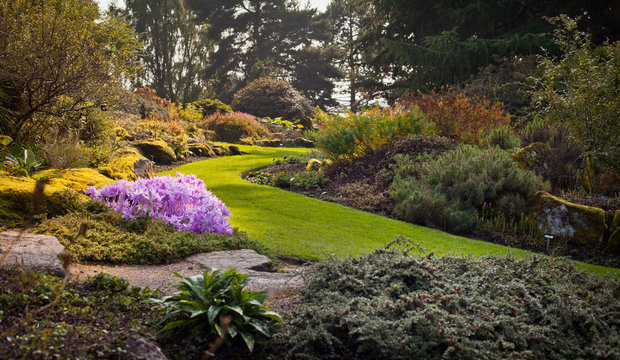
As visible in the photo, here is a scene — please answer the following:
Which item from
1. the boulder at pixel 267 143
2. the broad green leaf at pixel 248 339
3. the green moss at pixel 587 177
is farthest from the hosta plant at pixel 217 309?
the boulder at pixel 267 143

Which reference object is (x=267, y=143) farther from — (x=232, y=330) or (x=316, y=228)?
(x=232, y=330)

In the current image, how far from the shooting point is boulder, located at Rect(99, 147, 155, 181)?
6.95m

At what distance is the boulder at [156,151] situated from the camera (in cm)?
1194

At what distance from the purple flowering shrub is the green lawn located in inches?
26.3

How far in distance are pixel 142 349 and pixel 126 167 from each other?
5.85m

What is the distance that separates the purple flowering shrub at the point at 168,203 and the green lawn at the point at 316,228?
669 millimetres

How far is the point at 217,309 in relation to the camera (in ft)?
8.73

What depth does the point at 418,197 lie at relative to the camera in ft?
25.4

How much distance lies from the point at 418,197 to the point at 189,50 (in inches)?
1232

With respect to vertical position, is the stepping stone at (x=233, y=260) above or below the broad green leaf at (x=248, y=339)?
below

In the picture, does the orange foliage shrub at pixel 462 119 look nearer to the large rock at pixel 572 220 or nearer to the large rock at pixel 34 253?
the large rock at pixel 572 220

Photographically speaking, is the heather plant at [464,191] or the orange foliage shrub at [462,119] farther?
the orange foliage shrub at [462,119]

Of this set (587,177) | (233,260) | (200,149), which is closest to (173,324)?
(233,260)

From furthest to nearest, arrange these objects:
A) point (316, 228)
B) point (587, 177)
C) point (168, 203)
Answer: point (587, 177)
point (316, 228)
point (168, 203)
